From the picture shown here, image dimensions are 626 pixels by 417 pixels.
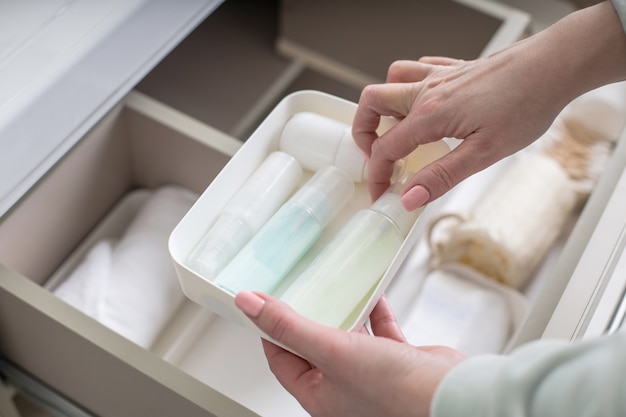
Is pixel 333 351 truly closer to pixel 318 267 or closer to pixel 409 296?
pixel 318 267

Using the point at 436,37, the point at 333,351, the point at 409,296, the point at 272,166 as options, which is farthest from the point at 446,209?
the point at 333,351

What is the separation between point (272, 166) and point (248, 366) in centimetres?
21

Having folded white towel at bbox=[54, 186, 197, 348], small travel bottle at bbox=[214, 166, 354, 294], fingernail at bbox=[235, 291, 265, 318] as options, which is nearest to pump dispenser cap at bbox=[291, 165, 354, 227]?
small travel bottle at bbox=[214, 166, 354, 294]

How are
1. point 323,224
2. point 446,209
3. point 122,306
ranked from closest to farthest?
point 323,224
point 122,306
point 446,209

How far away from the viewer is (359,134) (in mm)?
623

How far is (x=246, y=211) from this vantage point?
23.3 inches

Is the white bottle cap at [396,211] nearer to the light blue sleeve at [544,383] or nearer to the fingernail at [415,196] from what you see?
the fingernail at [415,196]

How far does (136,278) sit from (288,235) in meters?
0.26

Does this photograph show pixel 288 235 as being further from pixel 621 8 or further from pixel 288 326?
pixel 621 8

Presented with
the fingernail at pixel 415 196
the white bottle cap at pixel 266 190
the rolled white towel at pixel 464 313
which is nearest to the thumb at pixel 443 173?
the fingernail at pixel 415 196

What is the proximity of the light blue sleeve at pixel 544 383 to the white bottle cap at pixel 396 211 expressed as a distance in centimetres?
18

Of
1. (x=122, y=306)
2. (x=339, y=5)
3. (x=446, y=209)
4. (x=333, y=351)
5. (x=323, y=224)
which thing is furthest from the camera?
(x=339, y=5)

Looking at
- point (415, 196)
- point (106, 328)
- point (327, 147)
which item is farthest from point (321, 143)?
point (106, 328)

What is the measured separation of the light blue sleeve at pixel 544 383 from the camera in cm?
37
